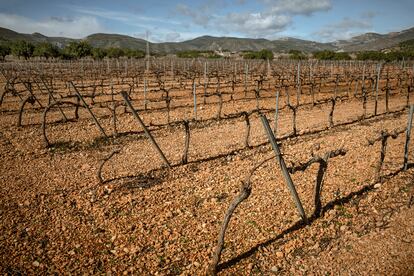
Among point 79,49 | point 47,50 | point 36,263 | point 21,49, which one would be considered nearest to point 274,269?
point 36,263

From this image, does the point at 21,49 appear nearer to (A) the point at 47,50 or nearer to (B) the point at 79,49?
(A) the point at 47,50

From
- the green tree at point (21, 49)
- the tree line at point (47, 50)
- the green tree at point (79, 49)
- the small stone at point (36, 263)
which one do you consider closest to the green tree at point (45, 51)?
the tree line at point (47, 50)

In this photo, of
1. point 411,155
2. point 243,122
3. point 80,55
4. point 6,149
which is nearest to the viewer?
point 411,155

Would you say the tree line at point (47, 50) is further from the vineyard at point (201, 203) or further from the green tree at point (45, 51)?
the vineyard at point (201, 203)

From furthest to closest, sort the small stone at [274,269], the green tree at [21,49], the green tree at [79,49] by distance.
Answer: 1. the green tree at [79,49]
2. the green tree at [21,49]
3. the small stone at [274,269]

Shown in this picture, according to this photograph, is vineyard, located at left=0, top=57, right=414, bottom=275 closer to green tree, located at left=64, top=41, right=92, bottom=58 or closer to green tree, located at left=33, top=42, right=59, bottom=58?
green tree, located at left=64, top=41, right=92, bottom=58

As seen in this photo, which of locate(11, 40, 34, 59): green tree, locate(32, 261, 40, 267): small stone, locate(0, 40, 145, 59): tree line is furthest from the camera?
locate(0, 40, 145, 59): tree line

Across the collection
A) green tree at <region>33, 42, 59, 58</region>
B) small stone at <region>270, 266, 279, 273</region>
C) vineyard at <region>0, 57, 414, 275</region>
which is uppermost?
green tree at <region>33, 42, 59, 58</region>

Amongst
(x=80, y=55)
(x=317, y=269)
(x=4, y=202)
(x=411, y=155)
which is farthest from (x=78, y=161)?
(x=80, y=55)

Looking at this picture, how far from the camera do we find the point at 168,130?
12.5 meters

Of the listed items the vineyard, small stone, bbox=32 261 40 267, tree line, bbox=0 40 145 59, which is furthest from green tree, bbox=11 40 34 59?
small stone, bbox=32 261 40 267

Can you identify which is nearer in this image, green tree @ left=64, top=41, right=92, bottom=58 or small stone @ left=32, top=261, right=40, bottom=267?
small stone @ left=32, top=261, right=40, bottom=267

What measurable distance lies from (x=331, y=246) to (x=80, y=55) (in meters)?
80.0

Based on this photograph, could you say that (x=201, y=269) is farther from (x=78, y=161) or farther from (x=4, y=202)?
(x=78, y=161)
